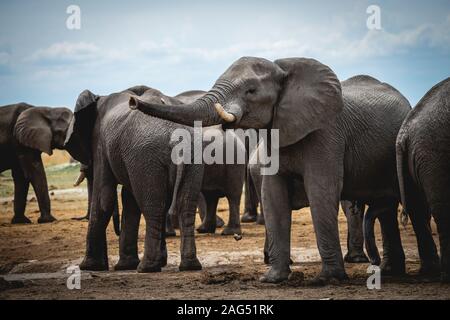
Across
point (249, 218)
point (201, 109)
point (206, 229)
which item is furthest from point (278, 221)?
point (249, 218)

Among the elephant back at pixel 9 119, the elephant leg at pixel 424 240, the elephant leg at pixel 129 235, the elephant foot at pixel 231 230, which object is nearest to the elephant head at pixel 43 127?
the elephant back at pixel 9 119

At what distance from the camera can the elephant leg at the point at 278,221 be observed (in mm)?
8812

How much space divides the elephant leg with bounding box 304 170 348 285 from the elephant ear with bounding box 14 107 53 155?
398 inches

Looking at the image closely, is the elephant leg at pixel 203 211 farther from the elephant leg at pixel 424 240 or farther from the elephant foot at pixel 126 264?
the elephant leg at pixel 424 240

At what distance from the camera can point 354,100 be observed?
9125 mm

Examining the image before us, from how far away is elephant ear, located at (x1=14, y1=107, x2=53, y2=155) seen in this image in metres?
17.8

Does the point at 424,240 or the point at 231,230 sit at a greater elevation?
the point at 424,240

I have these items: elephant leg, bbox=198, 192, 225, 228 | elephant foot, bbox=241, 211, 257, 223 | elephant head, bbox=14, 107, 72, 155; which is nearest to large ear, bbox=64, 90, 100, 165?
elephant leg, bbox=198, 192, 225, 228

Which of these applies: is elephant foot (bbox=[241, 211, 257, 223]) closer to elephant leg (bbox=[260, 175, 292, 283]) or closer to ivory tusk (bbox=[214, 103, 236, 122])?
elephant leg (bbox=[260, 175, 292, 283])

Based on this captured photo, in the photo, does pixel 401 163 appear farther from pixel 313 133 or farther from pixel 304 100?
pixel 304 100

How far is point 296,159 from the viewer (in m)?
8.60

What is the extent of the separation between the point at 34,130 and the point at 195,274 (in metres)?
8.98
